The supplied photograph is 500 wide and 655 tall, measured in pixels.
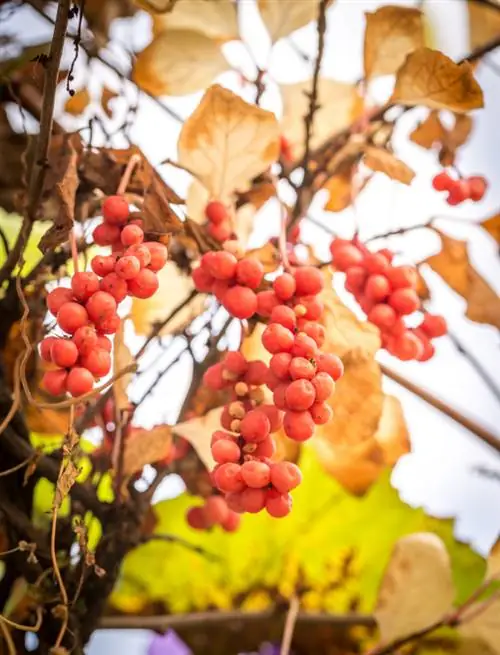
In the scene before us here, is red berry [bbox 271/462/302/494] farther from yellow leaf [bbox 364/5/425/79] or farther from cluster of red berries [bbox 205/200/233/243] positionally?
yellow leaf [bbox 364/5/425/79]

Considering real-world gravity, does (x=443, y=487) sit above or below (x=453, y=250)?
below

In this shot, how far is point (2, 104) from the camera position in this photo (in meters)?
0.50

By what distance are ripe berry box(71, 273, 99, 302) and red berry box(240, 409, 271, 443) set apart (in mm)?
64

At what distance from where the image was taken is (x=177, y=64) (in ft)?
1.27

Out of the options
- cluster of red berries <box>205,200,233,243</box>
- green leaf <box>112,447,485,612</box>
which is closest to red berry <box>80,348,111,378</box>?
cluster of red berries <box>205,200,233,243</box>

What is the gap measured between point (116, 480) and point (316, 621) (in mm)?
195

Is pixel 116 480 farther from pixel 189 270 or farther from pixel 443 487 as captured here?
pixel 443 487

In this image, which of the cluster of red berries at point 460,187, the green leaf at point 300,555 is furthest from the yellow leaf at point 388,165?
the green leaf at point 300,555

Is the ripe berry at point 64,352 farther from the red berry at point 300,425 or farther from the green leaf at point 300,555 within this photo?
the green leaf at point 300,555

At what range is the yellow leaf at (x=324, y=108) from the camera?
455 millimetres

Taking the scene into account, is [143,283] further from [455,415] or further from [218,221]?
[455,415]

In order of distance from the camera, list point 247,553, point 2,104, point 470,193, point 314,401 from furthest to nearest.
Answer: point 247,553 → point 2,104 → point 470,193 → point 314,401

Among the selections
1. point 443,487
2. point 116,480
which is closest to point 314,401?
point 116,480

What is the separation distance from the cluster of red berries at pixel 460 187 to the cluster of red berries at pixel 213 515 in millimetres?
184
